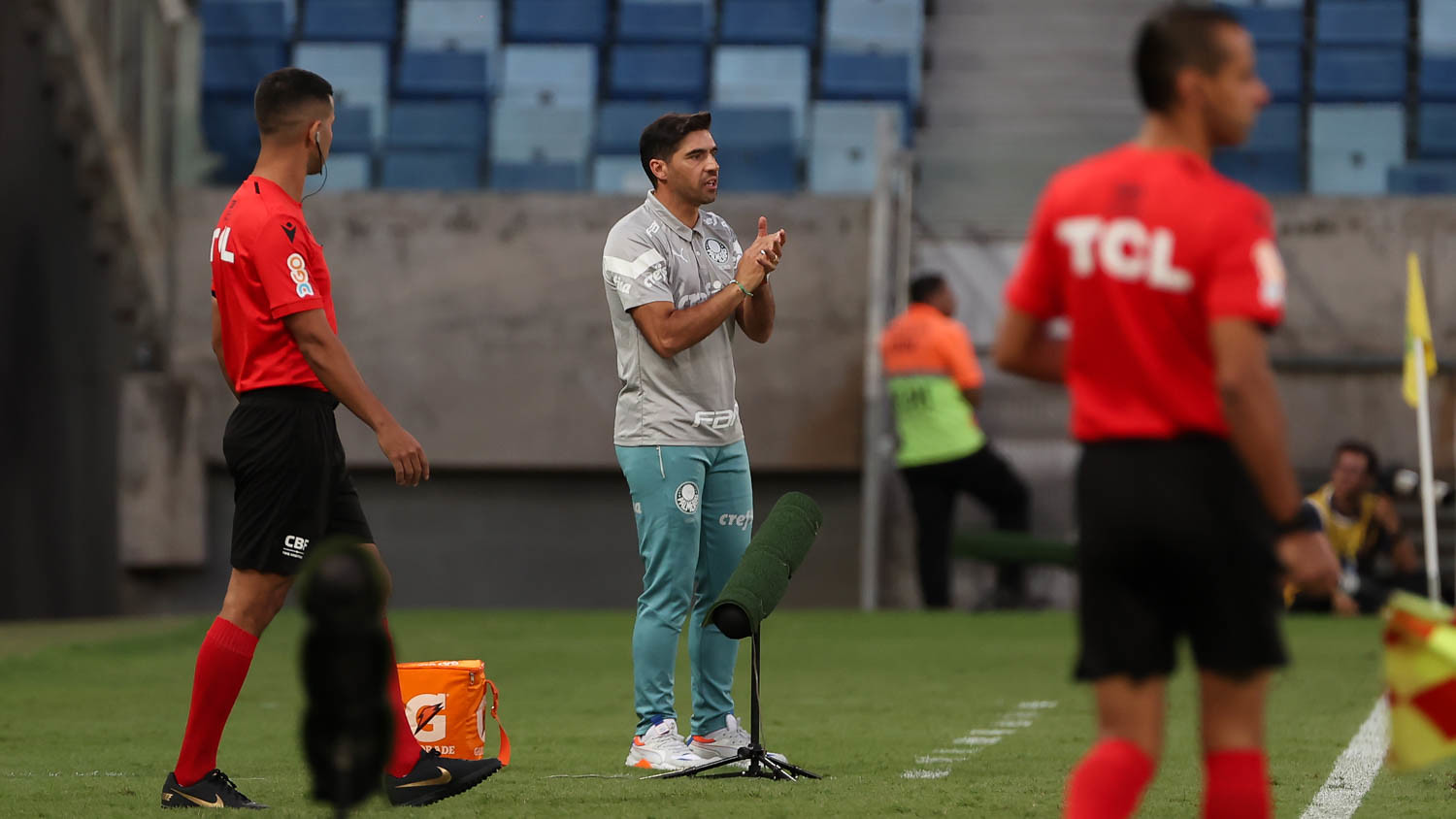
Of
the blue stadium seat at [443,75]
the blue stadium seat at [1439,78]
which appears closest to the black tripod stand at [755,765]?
the blue stadium seat at [443,75]

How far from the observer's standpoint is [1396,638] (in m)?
3.24

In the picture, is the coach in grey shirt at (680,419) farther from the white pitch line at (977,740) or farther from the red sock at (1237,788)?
the red sock at (1237,788)

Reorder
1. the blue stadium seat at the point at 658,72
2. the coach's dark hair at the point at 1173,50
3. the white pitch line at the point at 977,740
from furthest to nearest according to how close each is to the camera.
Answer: the blue stadium seat at the point at 658,72
the white pitch line at the point at 977,740
the coach's dark hair at the point at 1173,50

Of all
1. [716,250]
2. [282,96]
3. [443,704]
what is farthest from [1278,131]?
[282,96]

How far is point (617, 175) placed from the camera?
1308 cm

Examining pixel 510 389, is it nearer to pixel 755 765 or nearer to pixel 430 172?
pixel 430 172

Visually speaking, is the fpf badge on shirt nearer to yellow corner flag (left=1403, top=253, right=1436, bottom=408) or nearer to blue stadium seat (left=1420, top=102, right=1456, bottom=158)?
yellow corner flag (left=1403, top=253, right=1436, bottom=408)

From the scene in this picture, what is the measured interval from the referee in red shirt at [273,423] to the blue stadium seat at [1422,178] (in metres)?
9.42

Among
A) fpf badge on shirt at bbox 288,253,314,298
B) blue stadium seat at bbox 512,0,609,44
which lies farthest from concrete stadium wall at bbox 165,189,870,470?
fpf badge on shirt at bbox 288,253,314,298

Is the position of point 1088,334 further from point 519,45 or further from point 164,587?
point 519,45

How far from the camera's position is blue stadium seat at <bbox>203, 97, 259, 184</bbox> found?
12859 mm

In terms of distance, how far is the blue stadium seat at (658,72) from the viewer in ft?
47.0

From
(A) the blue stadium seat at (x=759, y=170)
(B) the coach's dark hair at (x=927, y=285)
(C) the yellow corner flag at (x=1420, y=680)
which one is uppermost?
(A) the blue stadium seat at (x=759, y=170)

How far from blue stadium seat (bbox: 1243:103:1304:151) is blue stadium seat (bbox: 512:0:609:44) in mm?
4786
